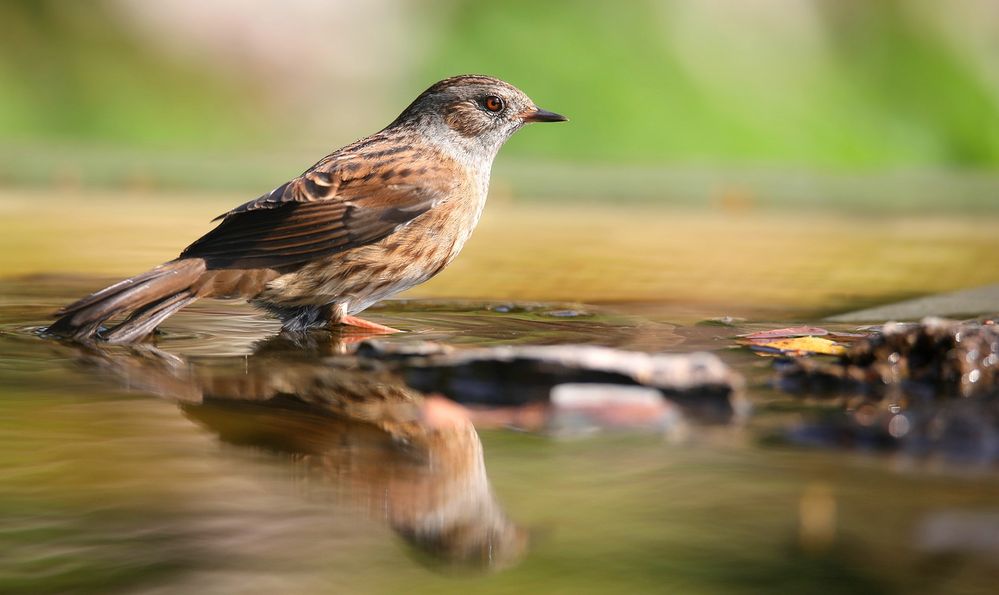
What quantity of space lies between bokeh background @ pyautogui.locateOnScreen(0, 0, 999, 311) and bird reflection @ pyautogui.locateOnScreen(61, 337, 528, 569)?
11359mm

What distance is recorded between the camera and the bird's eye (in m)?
6.98

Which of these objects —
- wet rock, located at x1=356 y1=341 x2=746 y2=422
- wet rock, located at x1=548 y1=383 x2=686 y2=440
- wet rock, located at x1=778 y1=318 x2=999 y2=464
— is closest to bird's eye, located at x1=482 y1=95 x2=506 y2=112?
wet rock, located at x1=778 y1=318 x2=999 y2=464

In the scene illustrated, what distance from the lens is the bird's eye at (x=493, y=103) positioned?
6984mm

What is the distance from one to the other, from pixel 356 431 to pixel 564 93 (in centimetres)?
3559

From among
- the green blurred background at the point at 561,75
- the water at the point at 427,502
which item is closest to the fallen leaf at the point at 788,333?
the water at the point at 427,502

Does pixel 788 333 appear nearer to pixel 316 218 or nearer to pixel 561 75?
pixel 316 218

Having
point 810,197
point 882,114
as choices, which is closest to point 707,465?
point 810,197

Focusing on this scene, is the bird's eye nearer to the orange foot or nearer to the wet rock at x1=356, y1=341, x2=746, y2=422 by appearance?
the orange foot

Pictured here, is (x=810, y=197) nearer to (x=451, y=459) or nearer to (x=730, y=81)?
(x=451, y=459)

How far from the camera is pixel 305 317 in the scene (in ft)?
19.6

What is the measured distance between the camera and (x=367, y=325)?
572 cm

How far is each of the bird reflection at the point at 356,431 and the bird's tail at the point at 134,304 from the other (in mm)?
203

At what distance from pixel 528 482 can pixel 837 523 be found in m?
0.69

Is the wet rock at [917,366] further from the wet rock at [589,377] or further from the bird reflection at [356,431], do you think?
the bird reflection at [356,431]
